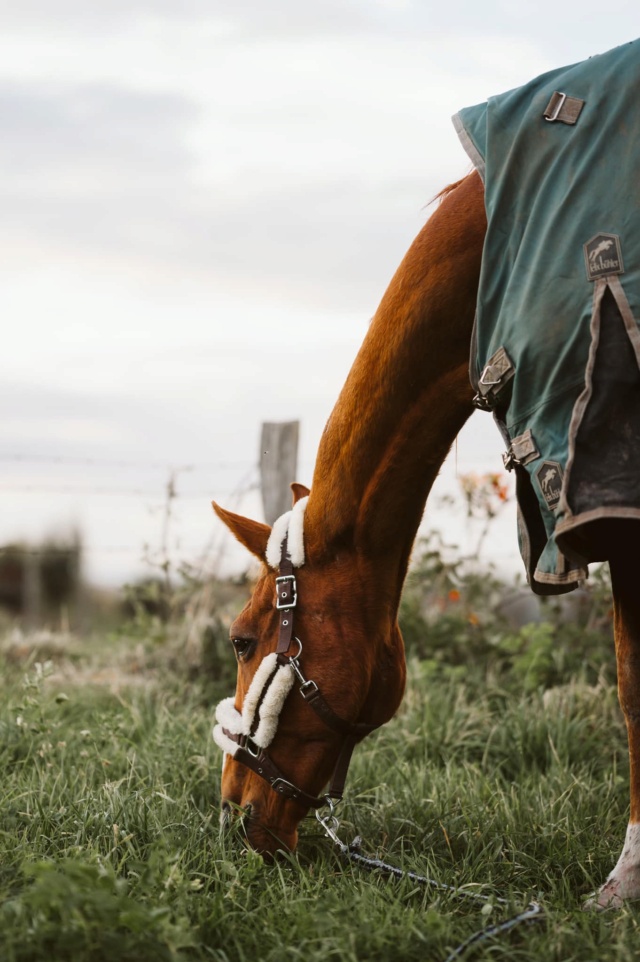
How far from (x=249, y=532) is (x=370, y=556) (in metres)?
0.42

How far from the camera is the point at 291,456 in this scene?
6742mm

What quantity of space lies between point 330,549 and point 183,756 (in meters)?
1.41

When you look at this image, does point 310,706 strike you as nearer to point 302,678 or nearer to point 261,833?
point 302,678

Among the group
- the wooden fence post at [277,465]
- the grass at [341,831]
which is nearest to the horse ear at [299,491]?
the grass at [341,831]

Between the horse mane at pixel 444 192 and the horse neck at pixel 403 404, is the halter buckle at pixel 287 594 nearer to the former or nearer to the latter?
the horse neck at pixel 403 404

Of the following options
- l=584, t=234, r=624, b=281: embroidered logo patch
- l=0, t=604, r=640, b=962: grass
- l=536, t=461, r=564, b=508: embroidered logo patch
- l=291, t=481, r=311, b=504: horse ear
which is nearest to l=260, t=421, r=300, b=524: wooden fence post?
l=0, t=604, r=640, b=962: grass

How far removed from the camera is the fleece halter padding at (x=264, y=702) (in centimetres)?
296

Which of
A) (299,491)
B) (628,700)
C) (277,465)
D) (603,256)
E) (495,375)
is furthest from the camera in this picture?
(277,465)

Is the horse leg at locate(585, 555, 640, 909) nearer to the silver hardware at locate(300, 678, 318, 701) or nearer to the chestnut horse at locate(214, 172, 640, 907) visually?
the chestnut horse at locate(214, 172, 640, 907)

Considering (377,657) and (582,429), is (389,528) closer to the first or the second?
(377,657)

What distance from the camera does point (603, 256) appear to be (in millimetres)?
2301

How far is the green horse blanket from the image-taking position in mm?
2250

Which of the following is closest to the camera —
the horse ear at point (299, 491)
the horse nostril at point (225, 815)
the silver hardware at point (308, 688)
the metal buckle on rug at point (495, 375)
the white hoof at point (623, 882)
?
the metal buckle on rug at point (495, 375)

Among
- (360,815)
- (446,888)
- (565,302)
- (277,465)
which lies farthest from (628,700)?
(277,465)
